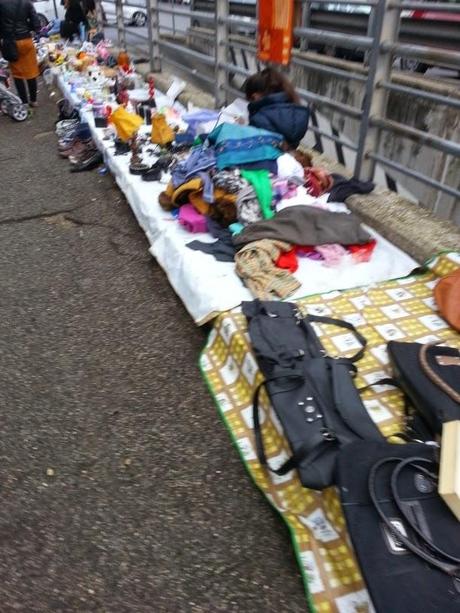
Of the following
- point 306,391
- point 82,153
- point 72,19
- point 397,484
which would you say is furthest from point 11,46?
point 397,484

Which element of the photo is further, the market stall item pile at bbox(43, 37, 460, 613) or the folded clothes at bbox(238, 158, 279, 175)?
the folded clothes at bbox(238, 158, 279, 175)

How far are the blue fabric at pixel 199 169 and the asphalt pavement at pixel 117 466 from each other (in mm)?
659

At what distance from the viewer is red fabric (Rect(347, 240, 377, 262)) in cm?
316

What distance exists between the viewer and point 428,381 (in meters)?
2.05

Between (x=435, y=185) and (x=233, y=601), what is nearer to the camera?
(x=233, y=601)

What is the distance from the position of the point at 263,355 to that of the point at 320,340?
37cm

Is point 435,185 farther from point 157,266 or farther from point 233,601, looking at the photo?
point 233,601

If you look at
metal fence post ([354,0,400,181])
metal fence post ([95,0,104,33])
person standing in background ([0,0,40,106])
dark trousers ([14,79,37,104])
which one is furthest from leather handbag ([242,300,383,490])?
metal fence post ([95,0,104,33])

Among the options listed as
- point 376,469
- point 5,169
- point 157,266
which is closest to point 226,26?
point 5,169

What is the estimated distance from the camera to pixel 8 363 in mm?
2703

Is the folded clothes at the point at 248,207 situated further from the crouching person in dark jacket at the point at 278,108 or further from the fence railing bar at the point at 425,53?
the fence railing bar at the point at 425,53

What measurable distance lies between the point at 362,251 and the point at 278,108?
65.2 inches

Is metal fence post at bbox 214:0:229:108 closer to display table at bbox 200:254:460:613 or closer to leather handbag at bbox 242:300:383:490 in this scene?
display table at bbox 200:254:460:613

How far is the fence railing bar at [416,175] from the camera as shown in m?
3.07
